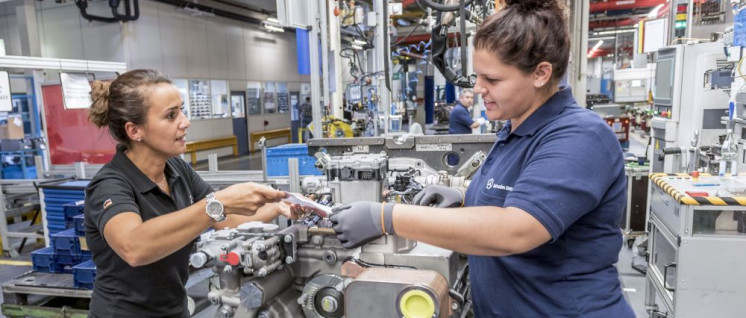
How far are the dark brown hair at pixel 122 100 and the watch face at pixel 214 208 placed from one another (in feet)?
1.41

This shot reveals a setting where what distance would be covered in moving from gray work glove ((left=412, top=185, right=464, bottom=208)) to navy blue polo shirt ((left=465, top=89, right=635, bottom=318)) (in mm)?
206

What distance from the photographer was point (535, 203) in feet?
3.09

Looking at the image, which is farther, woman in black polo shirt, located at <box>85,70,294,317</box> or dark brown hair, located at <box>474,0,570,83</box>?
woman in black polo shirt, located at <box>85,70,294,317</box>

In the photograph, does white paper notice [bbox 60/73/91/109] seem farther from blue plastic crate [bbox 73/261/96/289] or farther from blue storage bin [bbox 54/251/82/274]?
blue plastic crate [bbox 73/261/96/289]

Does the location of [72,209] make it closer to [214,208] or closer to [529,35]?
[214,208]

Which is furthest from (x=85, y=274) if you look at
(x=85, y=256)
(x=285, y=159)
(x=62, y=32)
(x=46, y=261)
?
(x=62, y=32)

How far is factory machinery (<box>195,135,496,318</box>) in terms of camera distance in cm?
125

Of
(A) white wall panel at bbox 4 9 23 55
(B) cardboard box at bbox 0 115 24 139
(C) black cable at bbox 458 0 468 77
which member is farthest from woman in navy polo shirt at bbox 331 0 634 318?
(A) white wall panel at bbox 4 9 23 55

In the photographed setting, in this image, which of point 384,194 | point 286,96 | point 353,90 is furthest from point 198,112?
point 384,194

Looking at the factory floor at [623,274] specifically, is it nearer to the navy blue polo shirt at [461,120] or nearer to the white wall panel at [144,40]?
the navy blue polo shirt at [461,120]

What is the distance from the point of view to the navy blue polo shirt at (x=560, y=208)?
954mm

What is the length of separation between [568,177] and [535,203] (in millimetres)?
86

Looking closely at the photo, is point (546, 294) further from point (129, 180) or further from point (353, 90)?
point (353, 90)

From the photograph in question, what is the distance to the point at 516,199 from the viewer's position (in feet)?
3.17
